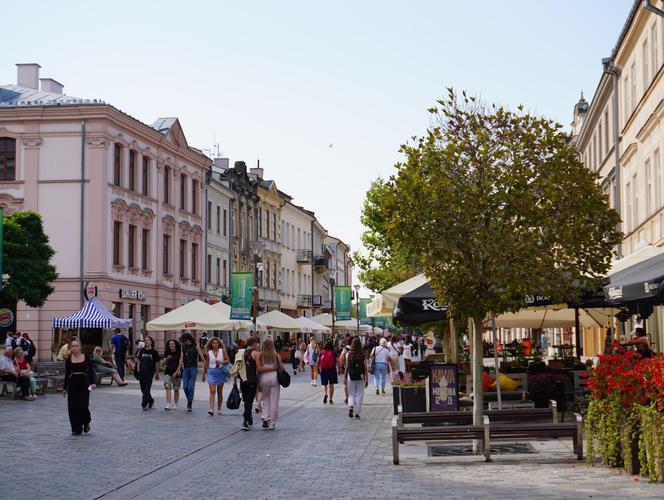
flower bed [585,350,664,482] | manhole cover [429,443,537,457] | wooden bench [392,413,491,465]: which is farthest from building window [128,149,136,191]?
flower bed [585,350,664,482]

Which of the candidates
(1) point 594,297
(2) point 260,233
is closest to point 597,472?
(1) point 594,297

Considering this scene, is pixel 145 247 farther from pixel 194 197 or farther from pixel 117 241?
pixel 194 197

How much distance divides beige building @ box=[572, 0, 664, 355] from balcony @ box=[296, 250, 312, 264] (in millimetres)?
49102

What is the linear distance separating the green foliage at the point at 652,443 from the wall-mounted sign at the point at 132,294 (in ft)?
124


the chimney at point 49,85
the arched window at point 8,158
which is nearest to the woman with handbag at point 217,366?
the arched window at point 8,158

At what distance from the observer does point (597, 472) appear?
1176cm

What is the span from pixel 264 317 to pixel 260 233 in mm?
29815

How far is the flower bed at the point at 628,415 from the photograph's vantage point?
10.4 m

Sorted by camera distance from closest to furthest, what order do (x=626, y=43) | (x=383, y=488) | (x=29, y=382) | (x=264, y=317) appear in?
(x=383, y=488), (x=29, y=382), (x=626, y=43), (x=264, y=317)

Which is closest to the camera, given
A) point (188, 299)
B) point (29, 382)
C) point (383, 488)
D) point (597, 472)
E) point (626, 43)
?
point (383, 488)

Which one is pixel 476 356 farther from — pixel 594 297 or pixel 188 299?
pixel 188 299

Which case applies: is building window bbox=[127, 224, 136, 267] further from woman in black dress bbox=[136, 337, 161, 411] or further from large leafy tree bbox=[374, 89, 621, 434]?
large leafy tree bbox=[374, 89, 621, 434]

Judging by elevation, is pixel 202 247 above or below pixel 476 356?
above

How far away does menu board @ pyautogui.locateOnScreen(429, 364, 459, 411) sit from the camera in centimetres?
1714
